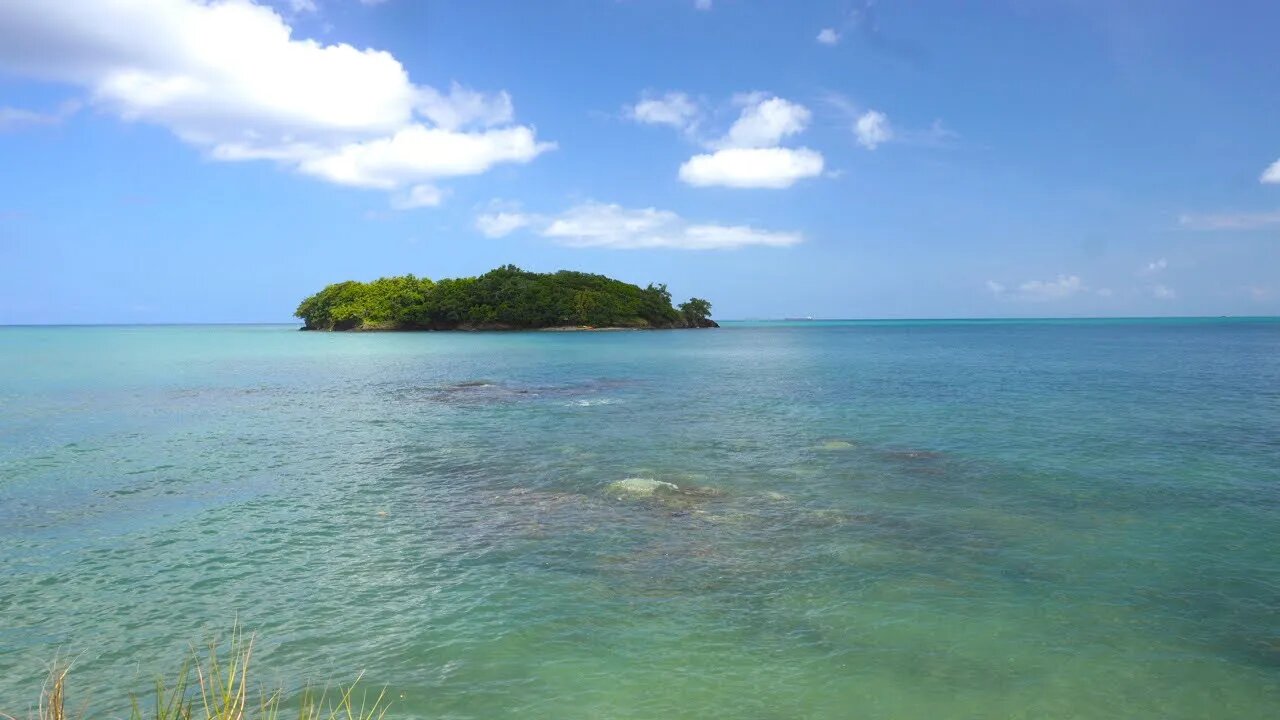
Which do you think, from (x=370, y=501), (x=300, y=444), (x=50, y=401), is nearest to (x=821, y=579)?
(x=370, y=501)

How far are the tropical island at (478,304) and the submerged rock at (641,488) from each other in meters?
146

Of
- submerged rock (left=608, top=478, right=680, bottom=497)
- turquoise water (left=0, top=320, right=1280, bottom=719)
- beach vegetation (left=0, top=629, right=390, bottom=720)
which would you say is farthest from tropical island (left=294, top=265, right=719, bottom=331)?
beach vegetation (left=0, top=629, right=390, bottom=720)

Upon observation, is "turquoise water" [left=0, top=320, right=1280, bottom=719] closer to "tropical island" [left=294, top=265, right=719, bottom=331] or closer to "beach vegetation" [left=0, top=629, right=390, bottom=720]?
"beach vegetation" [left=0, top=629, right=390, bottom=720]

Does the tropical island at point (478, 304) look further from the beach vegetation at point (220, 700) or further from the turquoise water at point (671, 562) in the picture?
the beach vegetation at point (220, 700)

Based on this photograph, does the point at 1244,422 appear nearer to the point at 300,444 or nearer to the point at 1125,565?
the point at 1125,565

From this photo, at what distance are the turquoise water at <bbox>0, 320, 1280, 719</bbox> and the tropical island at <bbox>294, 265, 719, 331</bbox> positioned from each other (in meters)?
136

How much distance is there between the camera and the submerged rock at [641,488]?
16109 mm

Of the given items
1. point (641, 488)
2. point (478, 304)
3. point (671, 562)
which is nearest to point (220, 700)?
point (671, 562)

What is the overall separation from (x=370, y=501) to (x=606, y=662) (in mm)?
9157

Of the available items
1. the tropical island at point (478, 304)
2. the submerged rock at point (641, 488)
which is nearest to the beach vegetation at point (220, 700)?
the submerged rock at point (641, 488)

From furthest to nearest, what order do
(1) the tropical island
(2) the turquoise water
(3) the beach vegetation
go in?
(1) the tropical island → (2) the turquoise water → (3) the beach vegetation

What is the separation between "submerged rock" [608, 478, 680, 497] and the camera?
16109 millimetres

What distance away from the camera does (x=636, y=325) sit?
183375mm

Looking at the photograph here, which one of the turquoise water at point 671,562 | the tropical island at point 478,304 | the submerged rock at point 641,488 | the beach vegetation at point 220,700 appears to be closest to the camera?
the beach vegetation at point 220,700
